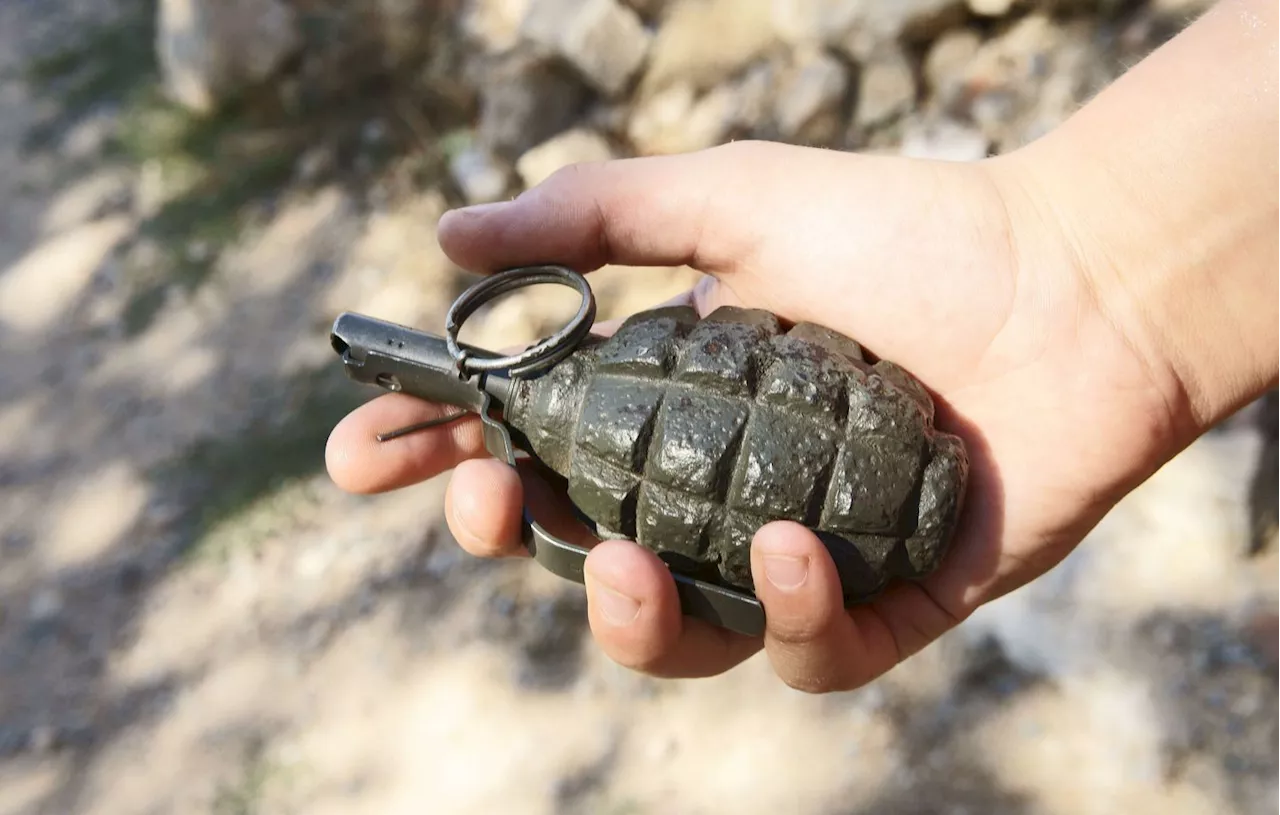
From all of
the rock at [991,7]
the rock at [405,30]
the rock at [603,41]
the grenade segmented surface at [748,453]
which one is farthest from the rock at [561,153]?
the grenade segmented surface at [748,453]

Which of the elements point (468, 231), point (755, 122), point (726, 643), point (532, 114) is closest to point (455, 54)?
point (532, 114)

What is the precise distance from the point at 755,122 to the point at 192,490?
350cm

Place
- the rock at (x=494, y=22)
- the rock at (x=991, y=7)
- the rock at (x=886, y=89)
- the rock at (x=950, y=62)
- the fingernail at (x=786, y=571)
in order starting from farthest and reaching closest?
1. the rock at (x=494, y=22)
2. the rock at (x=886, y=89)
3. the rock at (x=950, y=62)
4. the rock at (x=991, y=7)
5. the fingernail at (x=786, y=571)

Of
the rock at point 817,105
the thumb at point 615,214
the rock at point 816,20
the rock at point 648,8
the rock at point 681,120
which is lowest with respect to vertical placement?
the rock at point 681,120

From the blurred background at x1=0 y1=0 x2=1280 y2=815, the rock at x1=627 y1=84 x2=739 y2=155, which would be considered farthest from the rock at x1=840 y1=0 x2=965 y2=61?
the rock at x1=627 y1=84 x2=739 y2=155

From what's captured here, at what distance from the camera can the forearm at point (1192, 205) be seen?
2.30 metres

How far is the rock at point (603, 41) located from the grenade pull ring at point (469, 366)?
355cm

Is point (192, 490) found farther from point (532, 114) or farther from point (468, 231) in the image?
point (468, 231)

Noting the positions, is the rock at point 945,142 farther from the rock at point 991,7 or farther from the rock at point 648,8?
the rock at point 648,8

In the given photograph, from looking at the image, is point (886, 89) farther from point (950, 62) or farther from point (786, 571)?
point (786, 571)

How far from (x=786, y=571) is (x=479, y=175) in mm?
4374

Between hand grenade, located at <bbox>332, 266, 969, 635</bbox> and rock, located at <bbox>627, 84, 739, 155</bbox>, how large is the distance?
3187mm

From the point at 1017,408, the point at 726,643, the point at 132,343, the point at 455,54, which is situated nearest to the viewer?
the point at 1017,408

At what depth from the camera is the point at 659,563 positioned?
85.5 inches
